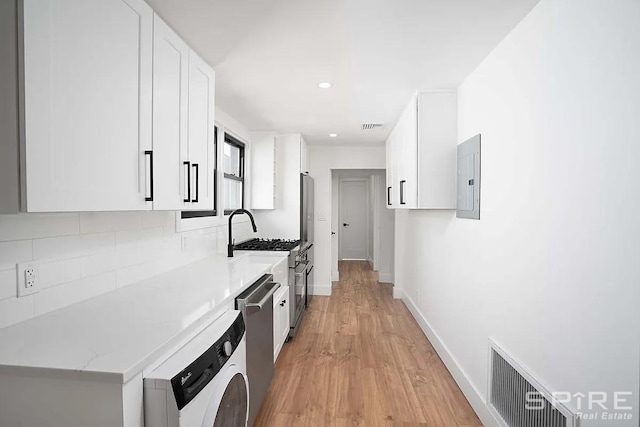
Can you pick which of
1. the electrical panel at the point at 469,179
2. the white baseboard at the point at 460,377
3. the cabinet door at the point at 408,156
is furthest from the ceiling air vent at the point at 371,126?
the white baseboard at the point at 460,377

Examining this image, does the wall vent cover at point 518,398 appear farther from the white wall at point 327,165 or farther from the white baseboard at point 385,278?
the white baseboard at point 385,278

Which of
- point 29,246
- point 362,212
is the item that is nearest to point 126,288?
point 29,246

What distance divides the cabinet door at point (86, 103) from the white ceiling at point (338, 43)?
1.15 ft

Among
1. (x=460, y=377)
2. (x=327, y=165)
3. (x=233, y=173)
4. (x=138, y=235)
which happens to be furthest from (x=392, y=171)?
(x=138, y=235)

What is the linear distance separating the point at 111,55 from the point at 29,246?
2.73 ft

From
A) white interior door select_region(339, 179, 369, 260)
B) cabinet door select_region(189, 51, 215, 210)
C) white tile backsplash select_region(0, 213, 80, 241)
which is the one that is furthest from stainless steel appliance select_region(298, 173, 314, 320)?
white interior door select_region(339, 179, 369, 260)

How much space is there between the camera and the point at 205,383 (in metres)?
1.20

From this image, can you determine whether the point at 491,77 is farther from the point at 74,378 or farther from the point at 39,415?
the point at 39,415

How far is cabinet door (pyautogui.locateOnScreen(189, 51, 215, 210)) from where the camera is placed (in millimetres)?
2010

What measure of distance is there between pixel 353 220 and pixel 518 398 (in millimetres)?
6876

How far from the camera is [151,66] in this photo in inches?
62.8

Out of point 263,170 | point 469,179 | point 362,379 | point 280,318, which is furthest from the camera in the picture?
point 263,170

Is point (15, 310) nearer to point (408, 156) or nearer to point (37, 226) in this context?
point (37, 226)

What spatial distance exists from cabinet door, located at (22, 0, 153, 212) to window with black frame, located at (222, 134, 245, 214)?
195 cm
